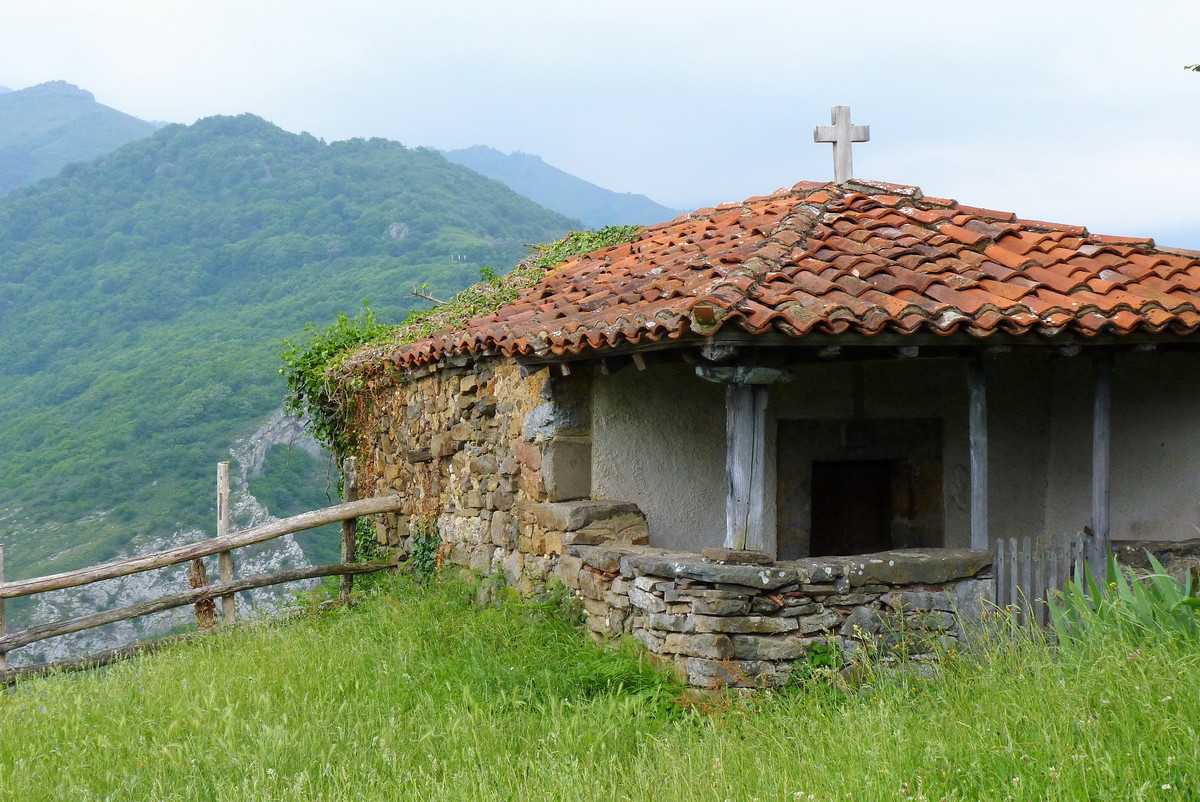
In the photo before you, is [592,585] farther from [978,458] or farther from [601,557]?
[978,458]

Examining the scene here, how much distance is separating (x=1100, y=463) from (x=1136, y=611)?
6.04 feet

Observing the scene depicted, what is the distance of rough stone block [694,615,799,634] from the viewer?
5230mm

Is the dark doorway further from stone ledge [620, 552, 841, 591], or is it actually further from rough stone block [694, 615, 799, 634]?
rough stone block [694, 615, 799, 634]

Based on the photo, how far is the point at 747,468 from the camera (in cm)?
545

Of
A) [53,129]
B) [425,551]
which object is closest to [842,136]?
[425,551]

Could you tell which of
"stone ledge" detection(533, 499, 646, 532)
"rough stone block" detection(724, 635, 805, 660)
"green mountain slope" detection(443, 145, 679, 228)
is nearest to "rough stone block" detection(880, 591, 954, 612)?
"rough stone block" detection(724, 635, 805, 660)

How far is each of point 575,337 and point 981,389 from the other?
236 centimetres

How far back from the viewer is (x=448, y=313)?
10.0m

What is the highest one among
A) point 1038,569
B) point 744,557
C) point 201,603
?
point 744,557

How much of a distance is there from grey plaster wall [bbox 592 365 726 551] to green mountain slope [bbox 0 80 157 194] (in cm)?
6073

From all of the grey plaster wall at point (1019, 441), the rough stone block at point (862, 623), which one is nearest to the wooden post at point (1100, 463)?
the grey plaster wall at point (1019, 441)

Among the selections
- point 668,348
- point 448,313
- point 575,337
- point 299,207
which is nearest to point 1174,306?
point 668,348

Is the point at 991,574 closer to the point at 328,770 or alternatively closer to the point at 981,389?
the point at 981,389

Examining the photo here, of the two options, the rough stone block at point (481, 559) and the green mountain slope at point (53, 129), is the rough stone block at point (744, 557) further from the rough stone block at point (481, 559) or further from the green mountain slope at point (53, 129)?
the green mountain slope at point (53, 129)
